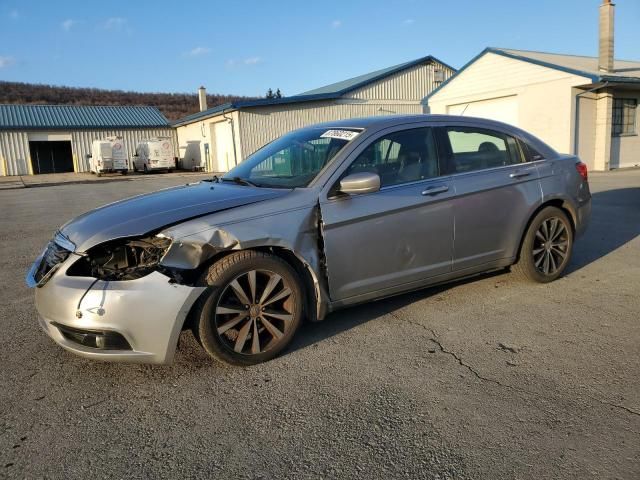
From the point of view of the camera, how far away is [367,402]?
115 inches

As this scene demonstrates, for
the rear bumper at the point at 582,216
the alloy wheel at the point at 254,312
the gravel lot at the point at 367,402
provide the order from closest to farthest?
the gravel lot at the point at 367,402, the alloy wheel at the point at 254,312, the rear bumper at the point at 582,216

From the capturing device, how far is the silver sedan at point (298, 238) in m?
3.07

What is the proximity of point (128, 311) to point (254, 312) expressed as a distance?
79 cm

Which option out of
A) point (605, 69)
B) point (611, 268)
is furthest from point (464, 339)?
point (605, 69)

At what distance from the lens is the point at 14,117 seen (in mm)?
37906

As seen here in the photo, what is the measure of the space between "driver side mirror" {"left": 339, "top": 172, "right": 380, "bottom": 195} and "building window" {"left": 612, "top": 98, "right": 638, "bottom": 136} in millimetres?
21129

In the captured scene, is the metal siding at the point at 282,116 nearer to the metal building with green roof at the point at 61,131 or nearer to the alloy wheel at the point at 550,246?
the metal building with green roof at the point at 61,131

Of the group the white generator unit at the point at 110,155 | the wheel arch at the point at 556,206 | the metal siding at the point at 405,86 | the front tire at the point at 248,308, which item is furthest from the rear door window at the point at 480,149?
the white generator unit at the point at 110,155

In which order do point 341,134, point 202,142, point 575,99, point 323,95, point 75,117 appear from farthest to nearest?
point 75,117 → point 202,142 → point 323,95 → point 575,99 → point 341,134

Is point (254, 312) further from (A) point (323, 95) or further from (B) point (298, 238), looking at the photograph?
(A) point (323, 95)

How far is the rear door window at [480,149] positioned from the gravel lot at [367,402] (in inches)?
49.0

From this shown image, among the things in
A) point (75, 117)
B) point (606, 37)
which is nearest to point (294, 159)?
point (606, 37)

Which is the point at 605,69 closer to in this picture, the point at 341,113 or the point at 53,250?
the point at 341,113

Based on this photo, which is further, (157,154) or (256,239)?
(157,154)
